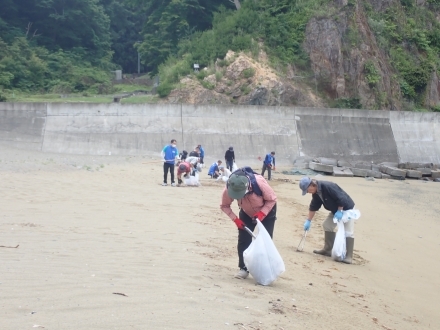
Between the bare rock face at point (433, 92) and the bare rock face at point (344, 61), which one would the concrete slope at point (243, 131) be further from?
the bare rock face at point (433, 92)

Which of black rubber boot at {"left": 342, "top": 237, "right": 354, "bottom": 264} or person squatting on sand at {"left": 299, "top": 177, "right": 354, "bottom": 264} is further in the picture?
black rubber boot at {"left": 342, "top": 237, "right": 354, "bottom": 264}

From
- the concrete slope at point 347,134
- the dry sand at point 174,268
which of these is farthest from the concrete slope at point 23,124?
the concrete slope at point 347,134

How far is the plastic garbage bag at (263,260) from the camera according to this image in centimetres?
701

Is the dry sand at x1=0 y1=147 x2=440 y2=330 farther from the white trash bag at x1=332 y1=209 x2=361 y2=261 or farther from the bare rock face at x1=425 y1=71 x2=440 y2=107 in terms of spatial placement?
the bare rock face at x1=425 y1=71 x2=440 y2=107

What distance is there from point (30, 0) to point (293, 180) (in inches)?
1156

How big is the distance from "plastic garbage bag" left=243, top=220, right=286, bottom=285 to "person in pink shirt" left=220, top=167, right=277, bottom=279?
27 cm

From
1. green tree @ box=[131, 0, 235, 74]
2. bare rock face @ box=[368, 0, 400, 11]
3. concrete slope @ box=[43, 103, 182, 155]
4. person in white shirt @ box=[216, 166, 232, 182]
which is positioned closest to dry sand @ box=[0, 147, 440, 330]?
person in white shirt @ box=[216, 166, 232, 182]

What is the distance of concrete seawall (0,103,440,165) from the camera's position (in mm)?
26281

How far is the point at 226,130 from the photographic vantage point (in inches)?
1123

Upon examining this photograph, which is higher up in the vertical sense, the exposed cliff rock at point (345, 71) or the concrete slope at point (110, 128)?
the exposed cliff rock at point (345, 71)

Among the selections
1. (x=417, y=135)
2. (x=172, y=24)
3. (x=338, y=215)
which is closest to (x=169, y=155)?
(x=338, y=215)

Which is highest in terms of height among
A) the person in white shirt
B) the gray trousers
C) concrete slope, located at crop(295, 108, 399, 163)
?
concrete slope, located at crop(295, 108, 399, 163)

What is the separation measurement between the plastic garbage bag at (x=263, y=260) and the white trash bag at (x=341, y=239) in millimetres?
2606

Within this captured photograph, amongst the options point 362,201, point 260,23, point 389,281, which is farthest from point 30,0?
point 389,281
